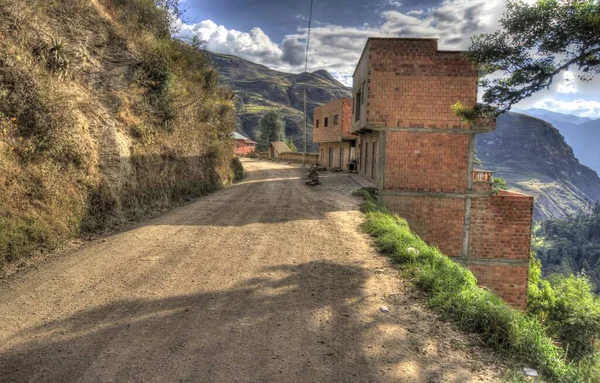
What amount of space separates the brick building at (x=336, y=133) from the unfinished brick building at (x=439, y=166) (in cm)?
1176

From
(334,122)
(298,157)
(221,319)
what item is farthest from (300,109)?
(221,319)

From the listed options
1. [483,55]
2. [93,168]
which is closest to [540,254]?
[483,55]

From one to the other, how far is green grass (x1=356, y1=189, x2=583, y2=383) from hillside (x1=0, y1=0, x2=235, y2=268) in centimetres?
680

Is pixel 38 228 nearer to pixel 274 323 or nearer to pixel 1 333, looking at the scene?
pixel 1 333

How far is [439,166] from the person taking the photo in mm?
13367

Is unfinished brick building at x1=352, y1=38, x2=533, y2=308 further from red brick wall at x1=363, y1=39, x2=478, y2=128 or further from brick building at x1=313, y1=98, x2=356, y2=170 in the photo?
brick building at x1=313, y1=98, x2=356, y2=170

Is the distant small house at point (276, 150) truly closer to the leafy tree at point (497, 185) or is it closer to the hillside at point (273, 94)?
the leafy tree at point (497, 185)

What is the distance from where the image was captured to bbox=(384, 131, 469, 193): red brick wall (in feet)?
43.7

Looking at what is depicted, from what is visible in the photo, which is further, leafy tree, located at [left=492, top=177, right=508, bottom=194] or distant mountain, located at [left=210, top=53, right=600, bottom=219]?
distant mountain, located at [left=210, top=53, right=600, bottom=219]

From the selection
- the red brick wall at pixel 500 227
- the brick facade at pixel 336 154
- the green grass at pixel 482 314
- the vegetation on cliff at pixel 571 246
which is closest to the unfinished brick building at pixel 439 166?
the red brick wall at pixel 500 227

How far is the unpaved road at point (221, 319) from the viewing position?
338 centimetres

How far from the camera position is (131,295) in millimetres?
4895

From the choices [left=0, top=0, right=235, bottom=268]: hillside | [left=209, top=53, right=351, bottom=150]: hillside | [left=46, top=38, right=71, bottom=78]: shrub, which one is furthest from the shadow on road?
[left=209, top=53, right=351, bottom=150]: hillside

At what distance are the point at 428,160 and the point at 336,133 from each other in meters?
17.1
